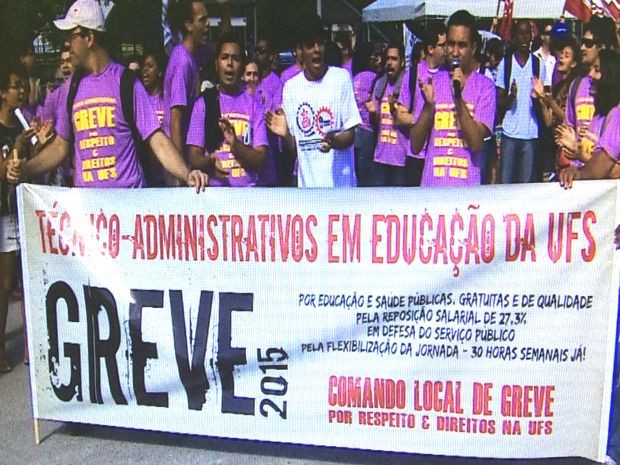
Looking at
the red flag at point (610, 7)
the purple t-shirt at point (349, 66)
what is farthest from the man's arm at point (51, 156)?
the red flag at point (610, 7)

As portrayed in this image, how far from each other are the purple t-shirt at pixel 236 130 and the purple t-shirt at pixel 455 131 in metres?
1.10

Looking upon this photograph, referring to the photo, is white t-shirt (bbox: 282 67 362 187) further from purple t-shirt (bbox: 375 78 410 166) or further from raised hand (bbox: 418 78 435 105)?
purple t-shirt (bbox: 375 78 410 166)

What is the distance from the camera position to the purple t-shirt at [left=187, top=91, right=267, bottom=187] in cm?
518

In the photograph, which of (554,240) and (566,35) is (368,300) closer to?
(554,240)

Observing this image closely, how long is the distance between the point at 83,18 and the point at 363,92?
13.4ft

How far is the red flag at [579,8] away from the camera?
416 inches

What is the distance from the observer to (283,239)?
3955 millimetres

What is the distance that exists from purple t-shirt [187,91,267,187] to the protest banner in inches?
43.7

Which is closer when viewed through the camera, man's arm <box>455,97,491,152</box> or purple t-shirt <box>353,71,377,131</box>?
man's arm <box>455,97,491,152</box>

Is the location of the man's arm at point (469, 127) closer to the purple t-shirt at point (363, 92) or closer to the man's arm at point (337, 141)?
the man's arm at point (337, 141)

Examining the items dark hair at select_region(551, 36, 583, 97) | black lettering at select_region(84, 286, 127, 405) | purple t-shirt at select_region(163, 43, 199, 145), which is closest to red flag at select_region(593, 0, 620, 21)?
dark hair at select_region(551, 36, 583, 97)

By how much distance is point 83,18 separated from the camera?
464 cm

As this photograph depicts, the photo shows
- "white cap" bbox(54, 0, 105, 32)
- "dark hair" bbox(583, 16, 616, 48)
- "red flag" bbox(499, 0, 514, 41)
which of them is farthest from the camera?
"red flag" bbox(499, 0, 514, 41)

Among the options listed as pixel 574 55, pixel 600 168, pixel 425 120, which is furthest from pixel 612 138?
pixel 574 55
